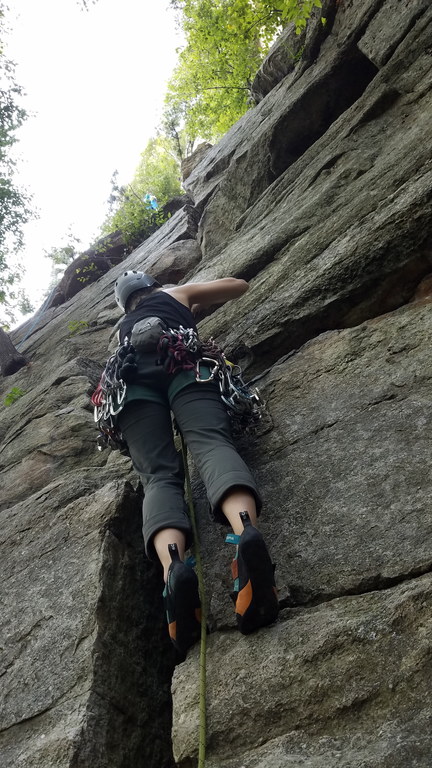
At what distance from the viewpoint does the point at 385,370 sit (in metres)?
3.75

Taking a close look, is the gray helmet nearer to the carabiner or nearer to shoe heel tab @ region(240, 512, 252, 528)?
the carabiner

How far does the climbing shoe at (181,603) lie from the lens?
280cm

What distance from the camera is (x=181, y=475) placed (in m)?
3.60

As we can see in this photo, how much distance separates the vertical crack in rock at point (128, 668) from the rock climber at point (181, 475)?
1.42ft

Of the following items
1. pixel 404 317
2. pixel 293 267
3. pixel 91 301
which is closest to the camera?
pixel 404 317

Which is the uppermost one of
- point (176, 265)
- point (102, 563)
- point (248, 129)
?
point (248, 129)

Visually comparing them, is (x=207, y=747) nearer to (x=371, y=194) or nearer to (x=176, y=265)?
(x=371, y=194)

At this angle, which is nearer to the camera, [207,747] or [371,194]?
[207,747]

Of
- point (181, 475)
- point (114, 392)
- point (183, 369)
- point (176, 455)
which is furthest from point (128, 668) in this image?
point (183, 369)

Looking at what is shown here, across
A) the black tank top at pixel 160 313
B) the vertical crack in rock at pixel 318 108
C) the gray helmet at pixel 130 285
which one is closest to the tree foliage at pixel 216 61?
the vertical crack in rock at pixel 318 108

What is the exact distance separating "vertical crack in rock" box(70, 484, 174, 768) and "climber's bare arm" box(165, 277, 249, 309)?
6.08 ft

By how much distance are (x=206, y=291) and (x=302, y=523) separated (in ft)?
7.96

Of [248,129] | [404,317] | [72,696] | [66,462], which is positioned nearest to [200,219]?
[248,129]

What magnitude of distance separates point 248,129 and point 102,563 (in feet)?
26.3
